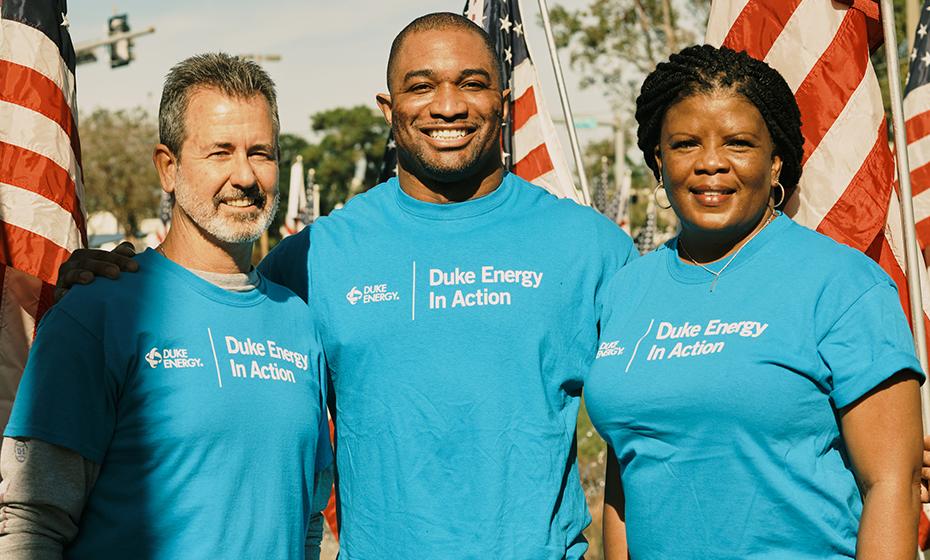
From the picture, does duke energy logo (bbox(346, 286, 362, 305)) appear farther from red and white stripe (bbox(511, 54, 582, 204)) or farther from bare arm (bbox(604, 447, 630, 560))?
red and white stripe (bbox(511, 54, 582, 204))

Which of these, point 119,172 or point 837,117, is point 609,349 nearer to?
point 837,117

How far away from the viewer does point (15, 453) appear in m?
3.17

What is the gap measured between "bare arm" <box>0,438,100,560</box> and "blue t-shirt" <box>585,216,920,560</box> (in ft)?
5.32

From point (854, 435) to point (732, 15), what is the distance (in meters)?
2.75

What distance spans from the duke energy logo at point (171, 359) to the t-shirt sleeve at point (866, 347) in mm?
1803

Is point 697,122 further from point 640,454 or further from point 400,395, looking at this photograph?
point 400,395

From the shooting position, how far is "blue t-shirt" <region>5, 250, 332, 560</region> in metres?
3.22

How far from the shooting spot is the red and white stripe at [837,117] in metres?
5.10

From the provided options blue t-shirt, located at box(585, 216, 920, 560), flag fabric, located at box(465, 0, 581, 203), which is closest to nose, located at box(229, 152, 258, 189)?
blue t-shirt, located at box(585, 216, 920, 560)

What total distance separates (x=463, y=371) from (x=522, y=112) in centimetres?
462

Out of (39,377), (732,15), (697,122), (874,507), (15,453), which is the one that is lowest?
(874,507)

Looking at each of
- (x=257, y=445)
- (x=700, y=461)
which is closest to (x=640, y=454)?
(x=700, y=461)

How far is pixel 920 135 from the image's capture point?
733 cm

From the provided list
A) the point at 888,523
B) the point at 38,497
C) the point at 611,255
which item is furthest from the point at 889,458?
the point at 38,497
